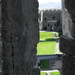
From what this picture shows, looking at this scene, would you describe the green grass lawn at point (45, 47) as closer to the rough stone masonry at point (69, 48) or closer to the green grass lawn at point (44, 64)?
the green grass lawn at point (44, 64)

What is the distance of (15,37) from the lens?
2387 millimetres

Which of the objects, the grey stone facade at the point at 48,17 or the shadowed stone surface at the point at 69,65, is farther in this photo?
the grey stone facade at the point at 48,17

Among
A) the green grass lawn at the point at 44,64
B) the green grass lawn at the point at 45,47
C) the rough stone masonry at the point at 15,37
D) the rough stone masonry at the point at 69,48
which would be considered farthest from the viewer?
the green grass lawn at the point at 45,47

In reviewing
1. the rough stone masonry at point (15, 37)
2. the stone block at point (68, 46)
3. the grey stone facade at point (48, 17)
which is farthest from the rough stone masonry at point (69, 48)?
the grey stone facade at point (48, 17)

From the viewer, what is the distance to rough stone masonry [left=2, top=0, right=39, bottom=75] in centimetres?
232

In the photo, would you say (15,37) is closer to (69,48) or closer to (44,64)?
(69,48)

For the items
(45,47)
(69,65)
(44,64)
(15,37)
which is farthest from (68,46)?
(45,47)

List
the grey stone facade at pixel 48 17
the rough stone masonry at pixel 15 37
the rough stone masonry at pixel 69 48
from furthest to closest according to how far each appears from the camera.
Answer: the grey stone facade at pixel 48 17 → the rough stone masonry at pixel 69 48 → the rough stone masonry at pixel 15 37

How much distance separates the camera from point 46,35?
28406 millimetres

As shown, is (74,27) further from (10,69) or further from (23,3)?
(10,69)

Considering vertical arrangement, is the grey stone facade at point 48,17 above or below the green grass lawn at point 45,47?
above

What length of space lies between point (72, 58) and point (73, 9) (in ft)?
2.96

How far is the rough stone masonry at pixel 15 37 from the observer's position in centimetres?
232

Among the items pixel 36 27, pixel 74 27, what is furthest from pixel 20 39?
pixel 74 27
